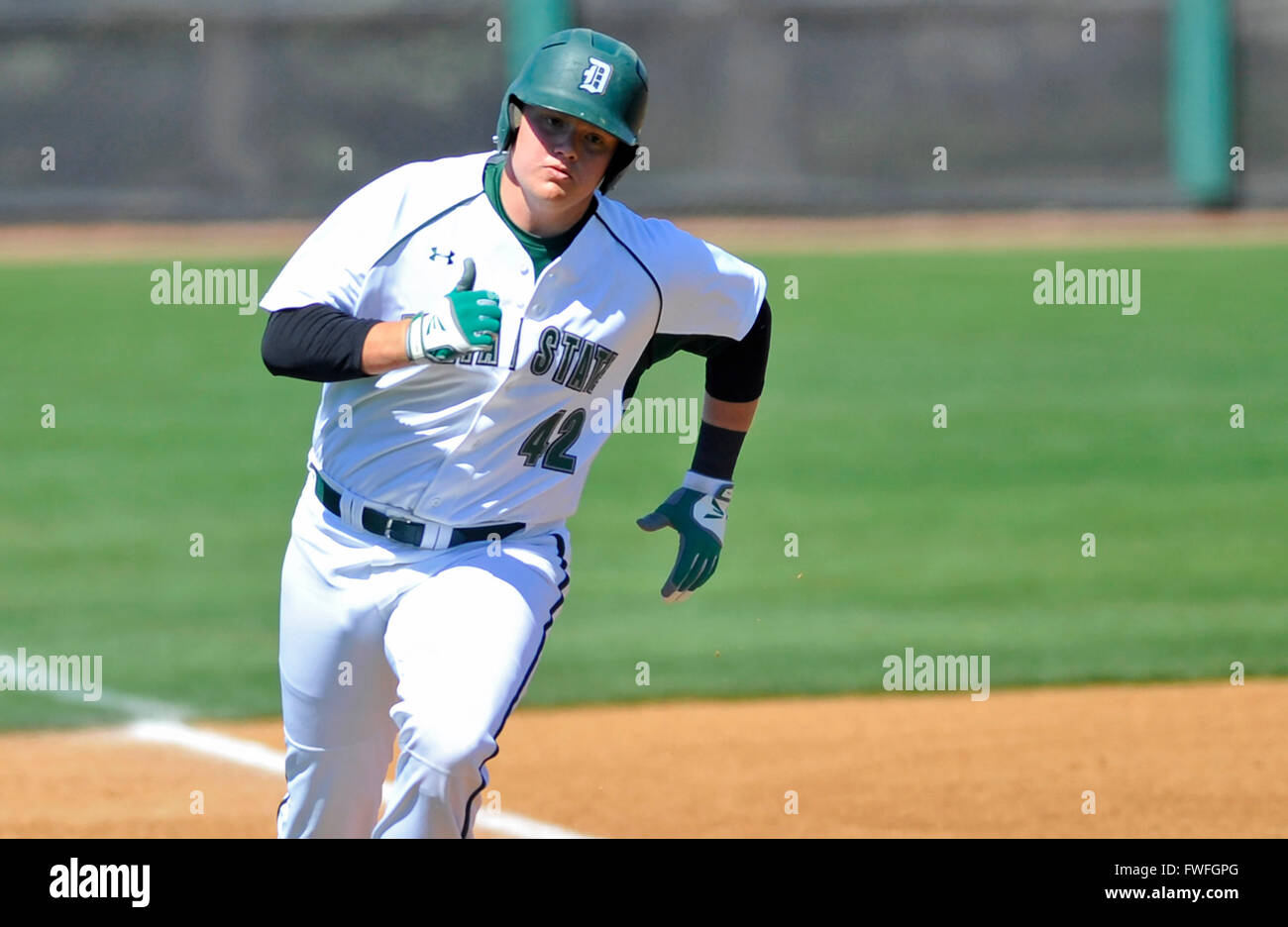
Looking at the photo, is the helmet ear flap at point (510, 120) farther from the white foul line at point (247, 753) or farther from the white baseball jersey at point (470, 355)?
the white foul line at point (247, 753)

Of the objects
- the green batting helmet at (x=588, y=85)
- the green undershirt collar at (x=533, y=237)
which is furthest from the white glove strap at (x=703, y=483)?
the green batting helmet at (x=588, y=85)

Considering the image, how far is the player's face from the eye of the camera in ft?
12.8

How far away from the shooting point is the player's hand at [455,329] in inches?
145

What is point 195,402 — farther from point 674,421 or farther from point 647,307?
point 647,307

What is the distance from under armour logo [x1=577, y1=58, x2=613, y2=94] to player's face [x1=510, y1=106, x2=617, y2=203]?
0.08 m

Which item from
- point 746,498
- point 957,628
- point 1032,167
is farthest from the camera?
point 1032,167

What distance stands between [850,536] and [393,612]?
6.47 m

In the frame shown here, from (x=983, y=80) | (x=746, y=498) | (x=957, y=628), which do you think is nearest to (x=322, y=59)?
(x=983, y=80)

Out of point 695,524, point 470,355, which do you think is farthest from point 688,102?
point 470,355

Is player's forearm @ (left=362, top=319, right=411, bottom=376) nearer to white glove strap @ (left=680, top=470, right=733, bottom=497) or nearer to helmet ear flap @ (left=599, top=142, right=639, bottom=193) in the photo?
helmet ear flap @ (left=599, top=142, right=639, bottom=193)

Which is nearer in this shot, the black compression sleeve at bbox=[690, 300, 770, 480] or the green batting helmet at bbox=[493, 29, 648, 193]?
the green batting helmet at bbox=[493, 29, 648, 193]

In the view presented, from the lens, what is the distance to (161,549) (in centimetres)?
998

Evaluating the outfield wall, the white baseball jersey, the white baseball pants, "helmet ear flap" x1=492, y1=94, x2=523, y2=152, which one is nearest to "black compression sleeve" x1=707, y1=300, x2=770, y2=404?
the white baseball jersey

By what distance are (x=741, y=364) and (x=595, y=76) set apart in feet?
3.43
